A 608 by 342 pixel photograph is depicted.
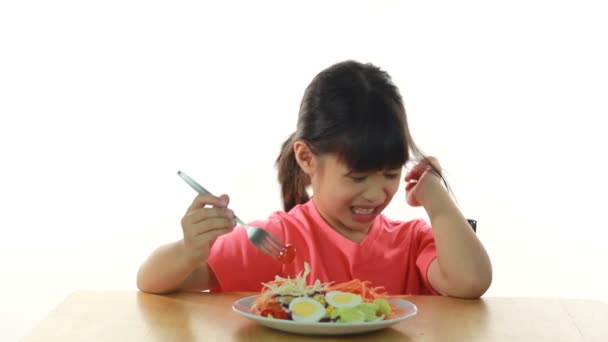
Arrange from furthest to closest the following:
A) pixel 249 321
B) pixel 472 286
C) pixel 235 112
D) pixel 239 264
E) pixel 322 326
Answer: pixel 235 112 < pixel 239 264 < pixel 472 286 < pixel 249 321 < pixel 322 326

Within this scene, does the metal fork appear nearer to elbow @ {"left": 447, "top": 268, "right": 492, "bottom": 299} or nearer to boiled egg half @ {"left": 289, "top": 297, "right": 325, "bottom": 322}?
boiled egg half @ {"left": 289, "top": 297, "right": 325, "bottom": 322}

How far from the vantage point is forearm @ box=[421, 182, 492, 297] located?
138 centimetres

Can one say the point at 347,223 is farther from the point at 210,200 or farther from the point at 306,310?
the point at 306,310

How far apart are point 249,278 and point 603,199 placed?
1.69 metres

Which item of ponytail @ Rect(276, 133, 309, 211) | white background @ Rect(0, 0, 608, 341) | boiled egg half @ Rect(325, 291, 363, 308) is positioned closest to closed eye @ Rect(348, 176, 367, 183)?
ponytail @ Rect(276, 133, 309, 211)

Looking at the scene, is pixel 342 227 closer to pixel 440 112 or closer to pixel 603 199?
pixel 440 112

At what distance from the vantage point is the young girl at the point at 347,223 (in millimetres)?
1343

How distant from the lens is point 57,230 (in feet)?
8.66

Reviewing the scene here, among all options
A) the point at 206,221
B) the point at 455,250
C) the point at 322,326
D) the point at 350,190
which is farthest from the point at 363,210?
the point at 322,326

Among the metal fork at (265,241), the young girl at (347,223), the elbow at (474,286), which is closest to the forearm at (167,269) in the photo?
the young girl at (347,223)

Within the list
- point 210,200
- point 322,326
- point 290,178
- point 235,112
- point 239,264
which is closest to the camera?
point 322,326

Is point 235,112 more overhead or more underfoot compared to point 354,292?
more overhead

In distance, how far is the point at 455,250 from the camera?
4.68 feet

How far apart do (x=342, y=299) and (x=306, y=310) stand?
55 mm
